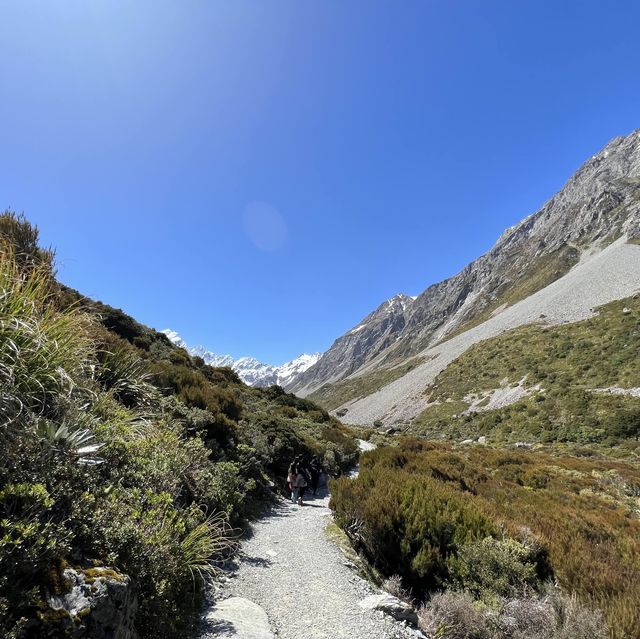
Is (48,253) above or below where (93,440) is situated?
above

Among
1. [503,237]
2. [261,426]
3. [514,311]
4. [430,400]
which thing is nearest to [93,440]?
[261,426]

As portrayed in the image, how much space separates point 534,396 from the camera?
115 ft

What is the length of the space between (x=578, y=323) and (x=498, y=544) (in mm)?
49476

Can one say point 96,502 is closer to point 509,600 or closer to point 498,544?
point 509,600

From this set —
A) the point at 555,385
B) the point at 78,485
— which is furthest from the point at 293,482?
the point at 555,385

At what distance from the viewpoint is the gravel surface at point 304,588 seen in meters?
4.47

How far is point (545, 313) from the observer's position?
57125mm

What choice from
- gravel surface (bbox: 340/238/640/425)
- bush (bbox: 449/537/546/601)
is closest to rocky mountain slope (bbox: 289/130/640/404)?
gravel surface (bbox: 340/238/640/425)

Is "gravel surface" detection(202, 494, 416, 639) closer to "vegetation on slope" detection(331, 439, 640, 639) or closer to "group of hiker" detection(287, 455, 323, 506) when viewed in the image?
"vegetation on slope" detection(331, 439, 640, 639)

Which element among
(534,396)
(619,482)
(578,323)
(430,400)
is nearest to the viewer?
(619,482)

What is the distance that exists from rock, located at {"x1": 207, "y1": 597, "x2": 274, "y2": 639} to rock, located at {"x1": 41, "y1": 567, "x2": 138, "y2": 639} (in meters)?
1.31

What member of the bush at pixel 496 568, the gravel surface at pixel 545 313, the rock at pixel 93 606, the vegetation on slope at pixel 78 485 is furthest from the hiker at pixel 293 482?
the gravel surface at pixel 545 313

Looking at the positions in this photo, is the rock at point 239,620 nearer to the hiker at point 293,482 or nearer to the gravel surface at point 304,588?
the gravel surface at point 304,588

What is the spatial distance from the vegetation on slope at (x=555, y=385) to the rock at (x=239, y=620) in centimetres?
2852
